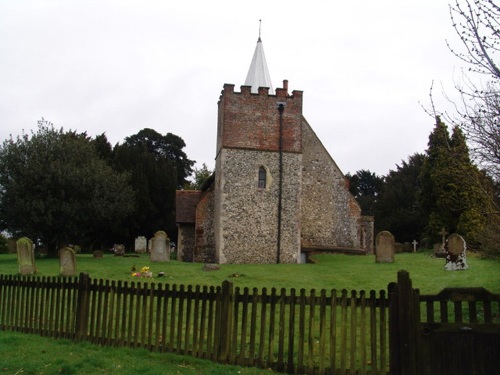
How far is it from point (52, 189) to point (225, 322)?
23232 mm

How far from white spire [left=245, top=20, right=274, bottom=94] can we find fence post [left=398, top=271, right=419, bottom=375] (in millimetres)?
25607

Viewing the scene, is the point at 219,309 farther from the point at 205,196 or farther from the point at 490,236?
the point at 205,196

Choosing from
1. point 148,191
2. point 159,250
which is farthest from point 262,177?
point 148,191

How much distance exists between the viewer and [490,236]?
10.4 metres

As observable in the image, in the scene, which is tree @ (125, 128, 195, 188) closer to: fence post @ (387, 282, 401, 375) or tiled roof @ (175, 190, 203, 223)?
tiled roof @ (175, 190, 203, 223)

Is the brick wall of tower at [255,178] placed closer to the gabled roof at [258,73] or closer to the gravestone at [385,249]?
the gabled roof at [258,73]

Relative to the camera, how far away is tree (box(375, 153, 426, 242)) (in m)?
46.1

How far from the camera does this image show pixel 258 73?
31312mm

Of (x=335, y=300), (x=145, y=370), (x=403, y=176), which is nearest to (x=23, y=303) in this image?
(x=145, y=370)

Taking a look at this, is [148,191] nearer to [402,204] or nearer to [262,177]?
[262,177]

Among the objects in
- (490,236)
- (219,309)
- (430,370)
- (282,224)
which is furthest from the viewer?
(282,224)

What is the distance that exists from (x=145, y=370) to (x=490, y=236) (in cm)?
746

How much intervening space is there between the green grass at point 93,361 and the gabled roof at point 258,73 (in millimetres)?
24231

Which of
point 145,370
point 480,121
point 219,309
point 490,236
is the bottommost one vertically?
point 145,370
